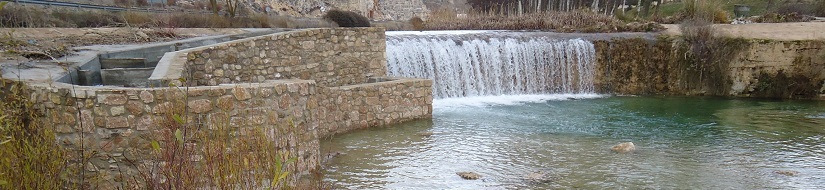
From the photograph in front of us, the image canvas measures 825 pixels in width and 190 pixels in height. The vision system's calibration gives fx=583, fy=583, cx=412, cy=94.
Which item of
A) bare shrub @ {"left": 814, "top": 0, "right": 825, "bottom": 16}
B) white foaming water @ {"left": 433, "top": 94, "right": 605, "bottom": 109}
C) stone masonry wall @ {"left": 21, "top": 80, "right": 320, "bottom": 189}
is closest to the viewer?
stone masonry wall @ {"left": 21, "top": 80, "right": 320, "bottom": 189}

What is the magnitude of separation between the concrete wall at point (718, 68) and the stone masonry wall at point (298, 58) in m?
6.45

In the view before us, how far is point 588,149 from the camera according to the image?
22.8 feet

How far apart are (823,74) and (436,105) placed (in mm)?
8178

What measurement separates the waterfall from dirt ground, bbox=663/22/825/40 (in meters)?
2.71

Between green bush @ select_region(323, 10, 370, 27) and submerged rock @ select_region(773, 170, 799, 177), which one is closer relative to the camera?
submerged rock @ select_region(773, 170, 799, 177)

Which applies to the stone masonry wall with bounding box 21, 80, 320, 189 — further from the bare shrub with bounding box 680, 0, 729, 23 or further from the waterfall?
the bare shrub with bounding box 680, 0, 729, 23

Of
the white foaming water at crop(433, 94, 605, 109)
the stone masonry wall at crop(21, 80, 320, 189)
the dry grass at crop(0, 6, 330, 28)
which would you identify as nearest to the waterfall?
the white foaming water at crop(433, 94, 605, 109)

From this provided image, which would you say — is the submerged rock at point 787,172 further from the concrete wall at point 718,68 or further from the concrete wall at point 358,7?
the concrete wall at point 358,7

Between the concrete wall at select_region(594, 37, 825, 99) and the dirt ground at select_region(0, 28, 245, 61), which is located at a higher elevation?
the dirt ground at select_region(0, 28, 245, 61)

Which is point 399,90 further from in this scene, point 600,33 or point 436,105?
point 600,33

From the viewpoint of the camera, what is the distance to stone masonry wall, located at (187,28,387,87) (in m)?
7.40

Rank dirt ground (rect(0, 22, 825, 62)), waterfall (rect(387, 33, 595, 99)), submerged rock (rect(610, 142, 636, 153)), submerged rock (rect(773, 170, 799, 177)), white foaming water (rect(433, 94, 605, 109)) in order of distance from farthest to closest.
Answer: waterfall (rect(387, 33, 595, 99)) < white foaming water (rect(433, 94, 605, 109)) < dirt ground (rect(0, 22, 825, 62)) < submerged rock (rect(610, 142, 636, 153)) < submerged rock (rect(773, 170, 799, 177))

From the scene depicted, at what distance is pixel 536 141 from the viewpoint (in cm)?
741

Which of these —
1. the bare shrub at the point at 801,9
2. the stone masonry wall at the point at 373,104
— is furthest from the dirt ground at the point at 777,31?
the stone masonry wall at the point at 373,104
